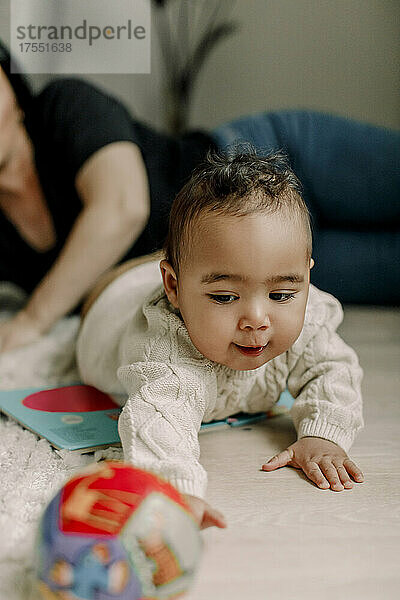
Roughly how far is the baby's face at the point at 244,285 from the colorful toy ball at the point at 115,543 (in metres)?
0.27

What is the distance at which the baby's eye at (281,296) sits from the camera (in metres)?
0.84

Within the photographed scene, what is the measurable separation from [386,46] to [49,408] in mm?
2138

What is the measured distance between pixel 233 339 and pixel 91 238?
69 centimetres

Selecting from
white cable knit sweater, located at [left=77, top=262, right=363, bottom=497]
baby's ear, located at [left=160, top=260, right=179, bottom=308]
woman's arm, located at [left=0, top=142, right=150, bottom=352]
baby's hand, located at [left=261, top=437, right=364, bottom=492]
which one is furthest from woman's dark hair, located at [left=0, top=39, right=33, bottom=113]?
baby's hand, located at [left=261, top=437, right=364, bottom=492]

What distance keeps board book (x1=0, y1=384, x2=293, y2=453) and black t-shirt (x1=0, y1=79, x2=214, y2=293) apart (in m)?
0.44

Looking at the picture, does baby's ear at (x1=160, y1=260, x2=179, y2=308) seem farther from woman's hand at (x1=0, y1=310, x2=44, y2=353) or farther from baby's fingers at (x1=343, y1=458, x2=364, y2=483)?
woman's hand at (x1=0, y1=310, x2=44, y2=353)

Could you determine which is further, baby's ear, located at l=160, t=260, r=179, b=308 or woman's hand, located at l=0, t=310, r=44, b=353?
woman's hand, located at l=0, t=310, r=44, b=353

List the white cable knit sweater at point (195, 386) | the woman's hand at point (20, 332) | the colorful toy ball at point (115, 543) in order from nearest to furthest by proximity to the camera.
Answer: the colorful toy ball at point (115, 543) → the white cable knit sweater at point (195, 386) → the woman's hand at point (20, 332)

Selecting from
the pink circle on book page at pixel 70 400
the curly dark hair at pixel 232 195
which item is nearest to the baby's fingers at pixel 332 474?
the curly dark hair at pixel 232 195

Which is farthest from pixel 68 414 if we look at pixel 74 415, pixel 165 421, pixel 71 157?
pixel 71 157

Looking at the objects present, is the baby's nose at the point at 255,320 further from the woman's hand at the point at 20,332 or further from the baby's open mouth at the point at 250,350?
the woman's hand at the point at 20,332

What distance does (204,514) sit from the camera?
0.71 meters

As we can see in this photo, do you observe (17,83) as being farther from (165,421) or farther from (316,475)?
(316,475)

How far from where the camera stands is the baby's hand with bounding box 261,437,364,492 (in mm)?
867
